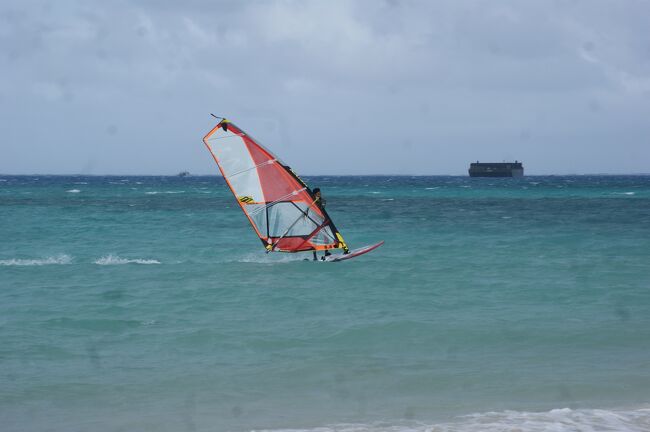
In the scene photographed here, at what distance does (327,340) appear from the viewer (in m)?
12.8

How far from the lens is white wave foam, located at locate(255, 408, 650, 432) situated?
8219mm

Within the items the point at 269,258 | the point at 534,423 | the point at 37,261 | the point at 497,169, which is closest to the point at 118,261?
the point at 37,261

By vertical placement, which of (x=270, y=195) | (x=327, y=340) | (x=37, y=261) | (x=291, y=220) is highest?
(x=270, y=195)

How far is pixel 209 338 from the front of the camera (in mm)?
12969

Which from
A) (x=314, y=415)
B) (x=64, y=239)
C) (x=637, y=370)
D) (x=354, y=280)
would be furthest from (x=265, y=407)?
(x=64, y=239)

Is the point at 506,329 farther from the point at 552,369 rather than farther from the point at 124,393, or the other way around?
the point at 124,393

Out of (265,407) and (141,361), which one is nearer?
(265,407)

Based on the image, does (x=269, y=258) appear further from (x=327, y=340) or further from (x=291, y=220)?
(x=327, y=340)

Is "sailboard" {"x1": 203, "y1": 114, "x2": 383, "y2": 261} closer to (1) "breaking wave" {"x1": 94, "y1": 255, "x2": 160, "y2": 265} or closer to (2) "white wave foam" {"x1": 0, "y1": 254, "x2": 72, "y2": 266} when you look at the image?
(1) "breaking wave" {"x1": 94, "y1": 255, "x2": 160, "y2": 265}

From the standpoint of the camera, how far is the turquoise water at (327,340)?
360 inches

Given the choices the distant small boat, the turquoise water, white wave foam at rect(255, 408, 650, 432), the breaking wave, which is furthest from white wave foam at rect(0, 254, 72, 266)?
the distant small boat

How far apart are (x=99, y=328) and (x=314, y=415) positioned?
616 centimetres

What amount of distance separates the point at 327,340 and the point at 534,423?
489 cm

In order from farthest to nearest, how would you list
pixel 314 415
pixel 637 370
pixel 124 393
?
pixel 637 370 → pixel 124 393 → pixel 314 415
